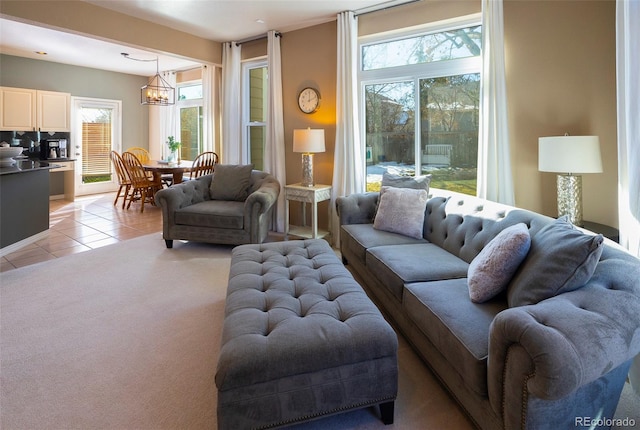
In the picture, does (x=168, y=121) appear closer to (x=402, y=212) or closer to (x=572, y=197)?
(x=402, y=212)

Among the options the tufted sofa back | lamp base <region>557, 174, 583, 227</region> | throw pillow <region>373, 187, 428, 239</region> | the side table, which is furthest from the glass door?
lamp base <region>557, 174, 583, 227</region>

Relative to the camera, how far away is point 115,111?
844cm

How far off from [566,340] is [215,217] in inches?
142

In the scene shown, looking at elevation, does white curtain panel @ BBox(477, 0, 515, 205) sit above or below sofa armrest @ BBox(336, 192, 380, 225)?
above

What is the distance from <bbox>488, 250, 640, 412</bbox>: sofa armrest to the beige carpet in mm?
555

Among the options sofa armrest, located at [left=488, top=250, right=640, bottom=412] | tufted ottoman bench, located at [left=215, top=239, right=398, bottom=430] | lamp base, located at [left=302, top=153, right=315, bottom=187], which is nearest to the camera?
sofa armrest, located at [left=488, top=250, right=640, bottom=412]

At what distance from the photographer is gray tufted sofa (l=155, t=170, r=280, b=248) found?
406 centimetres

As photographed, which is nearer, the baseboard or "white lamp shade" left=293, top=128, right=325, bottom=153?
the baseboard

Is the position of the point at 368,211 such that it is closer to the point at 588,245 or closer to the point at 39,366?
the point at 588,245

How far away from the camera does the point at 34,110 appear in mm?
6848

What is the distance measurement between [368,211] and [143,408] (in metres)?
2.51

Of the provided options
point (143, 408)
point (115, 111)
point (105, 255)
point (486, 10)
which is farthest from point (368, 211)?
point (115, 111)

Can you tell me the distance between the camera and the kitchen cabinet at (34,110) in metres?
6.50

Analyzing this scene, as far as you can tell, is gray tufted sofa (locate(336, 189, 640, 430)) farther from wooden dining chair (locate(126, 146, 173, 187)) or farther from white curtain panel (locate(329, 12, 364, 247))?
wooden dining chair (locate(126, 146, 173, 187))
